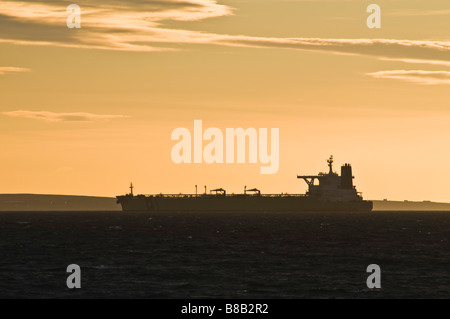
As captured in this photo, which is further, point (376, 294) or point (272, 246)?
point (272, 246)

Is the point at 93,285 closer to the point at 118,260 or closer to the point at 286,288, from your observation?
the point at 286,288

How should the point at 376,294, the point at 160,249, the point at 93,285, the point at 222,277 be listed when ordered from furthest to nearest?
1. the point at 160,249
2. the point at 222,277
3. the point at 93,285
4. the point at 376,294

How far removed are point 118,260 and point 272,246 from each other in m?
25.2

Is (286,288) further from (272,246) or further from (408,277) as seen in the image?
(272,246)

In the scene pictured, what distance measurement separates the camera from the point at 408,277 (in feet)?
193
